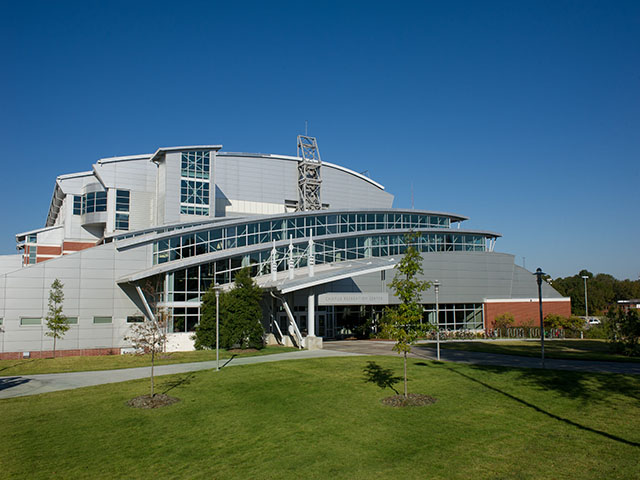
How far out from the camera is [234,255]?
35.2m

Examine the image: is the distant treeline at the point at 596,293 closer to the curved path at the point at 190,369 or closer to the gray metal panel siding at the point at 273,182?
the gray metal panel siding at the point at 273,182

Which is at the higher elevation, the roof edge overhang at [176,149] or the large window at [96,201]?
the roof edge overhang at [176,149]

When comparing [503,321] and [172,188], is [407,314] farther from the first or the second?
[172,188]

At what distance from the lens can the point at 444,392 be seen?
585 inches

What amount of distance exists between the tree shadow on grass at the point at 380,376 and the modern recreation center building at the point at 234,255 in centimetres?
951

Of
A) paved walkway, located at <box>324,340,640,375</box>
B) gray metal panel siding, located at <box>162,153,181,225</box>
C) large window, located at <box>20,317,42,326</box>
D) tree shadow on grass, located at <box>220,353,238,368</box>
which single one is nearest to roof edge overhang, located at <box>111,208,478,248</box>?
gray metal panel siding, located at <box>162,153,181,225</box>

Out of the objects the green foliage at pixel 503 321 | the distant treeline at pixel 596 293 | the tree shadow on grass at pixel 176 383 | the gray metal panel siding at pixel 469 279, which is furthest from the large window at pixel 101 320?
the distant treeline at pixel 596 293

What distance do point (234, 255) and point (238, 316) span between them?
707 cm

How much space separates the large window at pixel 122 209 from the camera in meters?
51.9

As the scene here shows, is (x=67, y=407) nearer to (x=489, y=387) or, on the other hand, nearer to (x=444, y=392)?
(x=444, y=392)

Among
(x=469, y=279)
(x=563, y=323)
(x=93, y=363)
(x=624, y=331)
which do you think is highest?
(x=469, y=279)

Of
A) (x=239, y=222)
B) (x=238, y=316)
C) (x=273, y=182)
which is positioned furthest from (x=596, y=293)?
(x=238, y=316)

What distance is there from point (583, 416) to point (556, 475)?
3755mm

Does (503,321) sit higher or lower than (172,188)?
lower
